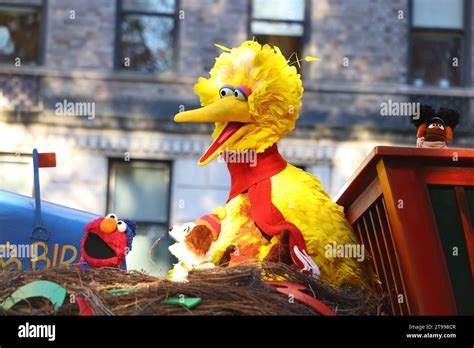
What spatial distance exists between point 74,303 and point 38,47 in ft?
24.7

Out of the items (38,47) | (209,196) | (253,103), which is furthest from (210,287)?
(38,47)

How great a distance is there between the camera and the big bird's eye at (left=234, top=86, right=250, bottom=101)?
383 cm

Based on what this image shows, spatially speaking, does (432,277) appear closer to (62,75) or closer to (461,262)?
(461,262)

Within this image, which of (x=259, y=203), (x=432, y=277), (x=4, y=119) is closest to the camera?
(x=432, y=277)

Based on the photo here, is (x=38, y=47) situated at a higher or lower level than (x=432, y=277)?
higher

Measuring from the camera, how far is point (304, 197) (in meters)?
3.70

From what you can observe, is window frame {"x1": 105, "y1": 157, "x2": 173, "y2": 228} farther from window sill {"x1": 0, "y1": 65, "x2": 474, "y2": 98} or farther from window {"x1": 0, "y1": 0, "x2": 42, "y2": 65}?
window {"x1": 0, "y1": 0, "x2": 42, "y2": 65}

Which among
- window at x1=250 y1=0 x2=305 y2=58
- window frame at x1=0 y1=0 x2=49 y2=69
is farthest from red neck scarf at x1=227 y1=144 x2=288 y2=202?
window at x1=250 y1=0 x2=305 y2=58

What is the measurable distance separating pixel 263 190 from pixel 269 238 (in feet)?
0.72

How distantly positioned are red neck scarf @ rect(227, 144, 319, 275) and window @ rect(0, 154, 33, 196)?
5.73 m

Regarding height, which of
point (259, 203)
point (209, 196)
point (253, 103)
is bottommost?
point (209, 196)

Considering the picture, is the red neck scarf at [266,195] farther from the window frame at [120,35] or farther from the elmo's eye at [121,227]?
the window frame at [120,35]
